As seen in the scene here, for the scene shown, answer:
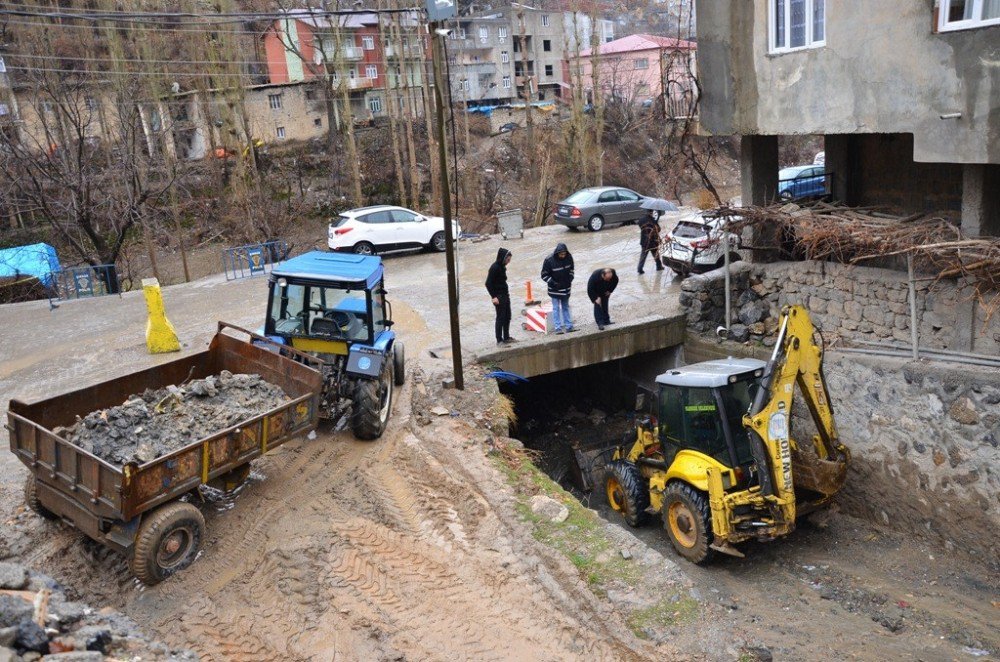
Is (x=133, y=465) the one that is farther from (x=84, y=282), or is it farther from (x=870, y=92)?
(x=84, y=282)

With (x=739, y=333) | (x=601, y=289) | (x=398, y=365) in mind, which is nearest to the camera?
(x=398, y=365)

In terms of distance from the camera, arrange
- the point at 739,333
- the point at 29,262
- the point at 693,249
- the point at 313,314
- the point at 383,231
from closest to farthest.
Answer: the point at 313,314, the point at 739,333, the point at 693,249, the point at 383,231, the point at 29,262

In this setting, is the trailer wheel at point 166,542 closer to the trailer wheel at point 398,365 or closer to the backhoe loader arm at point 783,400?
the trailer wheel at point 398,365

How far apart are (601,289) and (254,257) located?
1210 cm

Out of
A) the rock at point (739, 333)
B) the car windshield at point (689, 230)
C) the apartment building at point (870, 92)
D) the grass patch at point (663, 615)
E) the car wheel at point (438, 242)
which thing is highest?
the apartment building at point (870, 92)

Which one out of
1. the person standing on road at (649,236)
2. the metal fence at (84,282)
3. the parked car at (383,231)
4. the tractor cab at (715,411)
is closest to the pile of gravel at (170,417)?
the tractor cab at (715,411)

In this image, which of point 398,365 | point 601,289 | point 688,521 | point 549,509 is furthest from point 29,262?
point 688,521

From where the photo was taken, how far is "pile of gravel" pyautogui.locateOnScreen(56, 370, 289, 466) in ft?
25.0

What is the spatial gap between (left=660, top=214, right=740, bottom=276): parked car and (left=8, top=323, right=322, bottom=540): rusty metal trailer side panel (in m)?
9.85

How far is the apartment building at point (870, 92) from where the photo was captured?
32.7 feet

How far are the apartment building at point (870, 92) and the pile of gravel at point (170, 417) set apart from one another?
8.99 metres

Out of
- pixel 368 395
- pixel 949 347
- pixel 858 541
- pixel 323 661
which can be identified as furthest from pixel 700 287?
pixel 323 661

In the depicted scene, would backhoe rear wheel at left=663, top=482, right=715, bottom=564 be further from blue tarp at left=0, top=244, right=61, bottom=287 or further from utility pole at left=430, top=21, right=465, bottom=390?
blue tarp at left=0, top=244, right=61, bottom=287

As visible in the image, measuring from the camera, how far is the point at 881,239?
10836 mm
